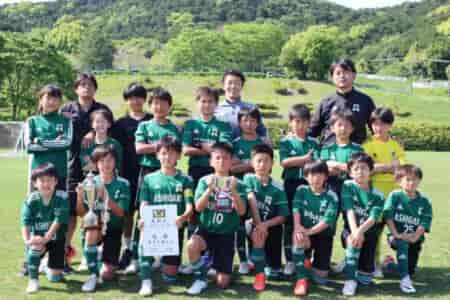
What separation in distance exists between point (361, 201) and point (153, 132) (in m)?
2.23

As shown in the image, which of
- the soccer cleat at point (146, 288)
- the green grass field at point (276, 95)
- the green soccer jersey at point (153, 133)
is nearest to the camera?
the soccer cleat at point (146, 288)

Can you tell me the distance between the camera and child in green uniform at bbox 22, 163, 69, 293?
5191 mm

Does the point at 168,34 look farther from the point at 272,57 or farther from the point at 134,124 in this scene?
the point at 134,124

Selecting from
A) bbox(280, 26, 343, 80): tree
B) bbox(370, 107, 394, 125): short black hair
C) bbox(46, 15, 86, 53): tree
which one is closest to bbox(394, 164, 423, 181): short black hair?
bbox(370, 107, 394, 125): short black hair

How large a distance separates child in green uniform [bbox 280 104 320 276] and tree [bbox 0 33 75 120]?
106 ft

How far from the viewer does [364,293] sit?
16.8 ft

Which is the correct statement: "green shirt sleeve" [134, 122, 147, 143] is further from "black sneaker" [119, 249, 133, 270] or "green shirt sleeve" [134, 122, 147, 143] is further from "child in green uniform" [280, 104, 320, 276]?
"child in green uniform" [280, 104, 320, 276]

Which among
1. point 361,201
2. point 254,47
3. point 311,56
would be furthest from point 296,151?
point 254,47

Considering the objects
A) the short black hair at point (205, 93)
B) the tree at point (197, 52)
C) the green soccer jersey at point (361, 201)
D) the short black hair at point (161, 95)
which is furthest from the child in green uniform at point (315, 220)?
the tree at point (197, 52)

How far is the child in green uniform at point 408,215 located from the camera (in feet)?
17.9

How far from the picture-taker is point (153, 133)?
5703 millimetres

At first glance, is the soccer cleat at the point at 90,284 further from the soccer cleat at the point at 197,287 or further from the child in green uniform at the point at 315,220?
the child in green uniform at the point at 315,220

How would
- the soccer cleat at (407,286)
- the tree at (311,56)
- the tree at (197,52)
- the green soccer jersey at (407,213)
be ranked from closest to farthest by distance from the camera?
the soccer cleat at (407,286) < the green soccer jersey at (407,213) < the tree at (311,56) < the tree at (197,52)

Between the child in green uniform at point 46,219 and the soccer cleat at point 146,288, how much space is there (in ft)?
3.15
